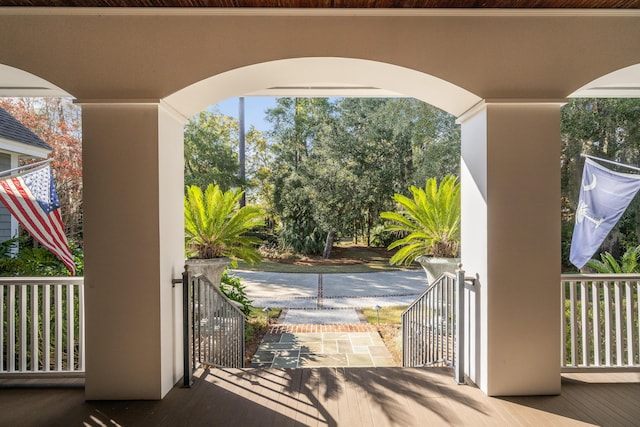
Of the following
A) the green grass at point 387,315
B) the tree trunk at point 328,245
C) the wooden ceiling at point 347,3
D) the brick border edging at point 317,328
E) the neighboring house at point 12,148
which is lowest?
the green grass at point 387,315

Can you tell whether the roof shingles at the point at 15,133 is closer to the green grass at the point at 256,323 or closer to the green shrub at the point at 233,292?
the green shrub at the point at 233,292

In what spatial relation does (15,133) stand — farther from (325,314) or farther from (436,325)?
(436,325)

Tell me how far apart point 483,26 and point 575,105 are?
9.41m

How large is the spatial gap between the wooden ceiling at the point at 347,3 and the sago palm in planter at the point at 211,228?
3169mm

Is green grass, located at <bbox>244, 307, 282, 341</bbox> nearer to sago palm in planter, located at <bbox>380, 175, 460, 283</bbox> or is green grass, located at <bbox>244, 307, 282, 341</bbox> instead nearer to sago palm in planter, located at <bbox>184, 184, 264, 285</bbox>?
sago palm in planter, located at <bbox>184, 184, 264, 285</bbox>

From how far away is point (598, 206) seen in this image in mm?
3670

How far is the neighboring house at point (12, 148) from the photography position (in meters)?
6.76

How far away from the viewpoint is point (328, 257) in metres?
17.5

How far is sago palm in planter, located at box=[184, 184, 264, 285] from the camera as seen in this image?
19.0 ft

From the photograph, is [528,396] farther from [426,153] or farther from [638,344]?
[426,153]

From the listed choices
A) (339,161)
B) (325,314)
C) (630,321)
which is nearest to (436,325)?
(630,321)

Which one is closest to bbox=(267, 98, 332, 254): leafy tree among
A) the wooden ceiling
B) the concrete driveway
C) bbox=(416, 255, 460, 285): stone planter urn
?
the concrete driveway

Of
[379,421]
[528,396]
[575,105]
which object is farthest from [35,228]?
[575,105]

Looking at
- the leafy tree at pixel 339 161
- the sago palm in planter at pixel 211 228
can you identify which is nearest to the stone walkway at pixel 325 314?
the sago palm in planter at pixel 211 228
